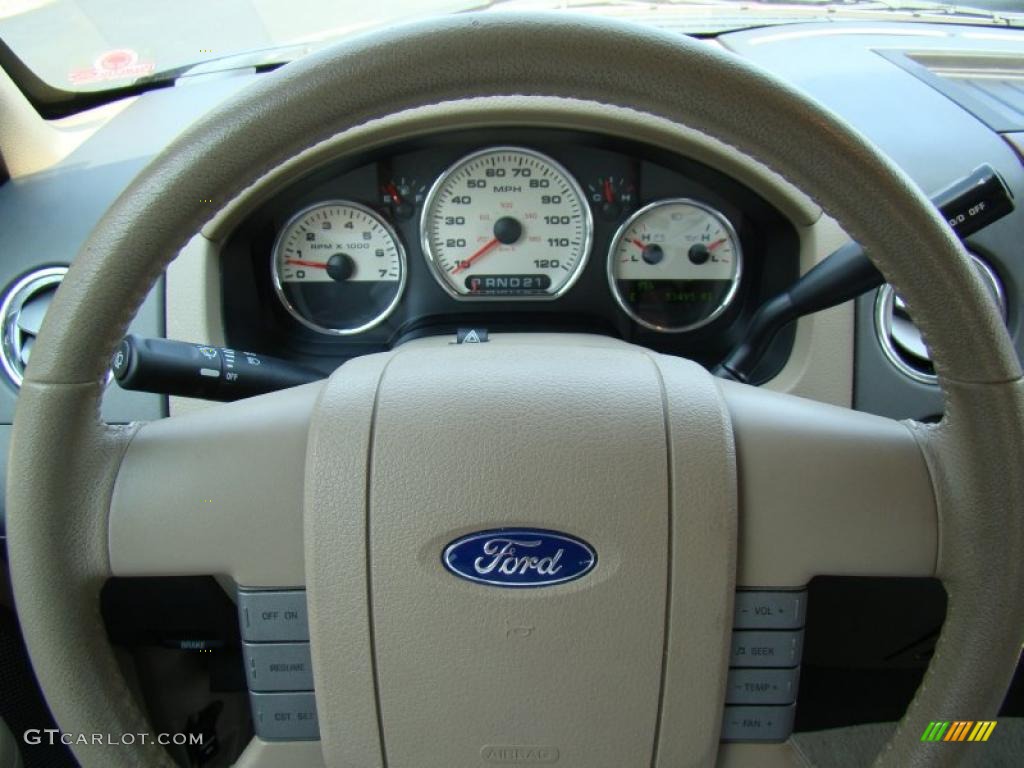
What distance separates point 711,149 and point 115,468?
1.01m

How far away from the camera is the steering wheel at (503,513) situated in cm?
78

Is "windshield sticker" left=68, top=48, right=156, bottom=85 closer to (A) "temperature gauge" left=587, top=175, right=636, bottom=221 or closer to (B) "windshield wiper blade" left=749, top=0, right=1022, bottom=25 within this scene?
(A) "temperature gauge" left=587, top=175, right=636, bottom=221

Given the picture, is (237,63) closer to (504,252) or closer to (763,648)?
(504,252)

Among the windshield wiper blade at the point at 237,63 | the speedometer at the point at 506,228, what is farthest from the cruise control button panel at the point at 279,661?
the windshield wiper blade at the point at 237,63

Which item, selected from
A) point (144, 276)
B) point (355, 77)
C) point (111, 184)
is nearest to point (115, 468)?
point (144, 276)

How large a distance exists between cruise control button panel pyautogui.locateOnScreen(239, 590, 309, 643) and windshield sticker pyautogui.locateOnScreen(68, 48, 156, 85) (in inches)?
47.4

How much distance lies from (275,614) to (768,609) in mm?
499

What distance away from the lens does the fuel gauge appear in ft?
5.25

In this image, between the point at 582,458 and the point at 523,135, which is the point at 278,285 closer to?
the point at 523,135

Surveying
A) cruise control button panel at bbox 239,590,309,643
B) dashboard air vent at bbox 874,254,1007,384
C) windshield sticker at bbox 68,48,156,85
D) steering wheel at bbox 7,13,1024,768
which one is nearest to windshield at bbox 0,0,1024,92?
windshield sticker at bbox 68,48,156,85

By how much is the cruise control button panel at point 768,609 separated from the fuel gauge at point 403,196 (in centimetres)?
99

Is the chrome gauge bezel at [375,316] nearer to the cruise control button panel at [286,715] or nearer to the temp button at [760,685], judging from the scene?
the cruise control button panel at [286,715]

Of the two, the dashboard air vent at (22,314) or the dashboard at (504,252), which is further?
the dashboard at (504,252)

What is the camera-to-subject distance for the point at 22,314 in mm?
→ 1413
